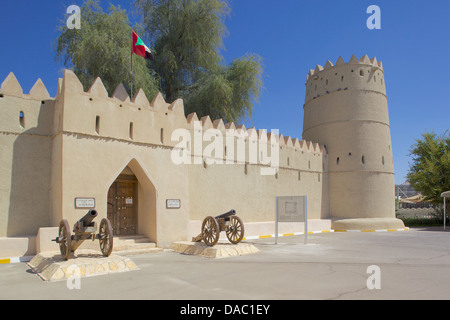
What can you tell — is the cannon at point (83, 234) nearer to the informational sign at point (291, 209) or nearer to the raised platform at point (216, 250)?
the raised platform at point (216, 250)

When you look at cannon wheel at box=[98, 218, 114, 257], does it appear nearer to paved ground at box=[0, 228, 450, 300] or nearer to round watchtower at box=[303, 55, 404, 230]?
paved ground at box=[0, 228, 450, 300]

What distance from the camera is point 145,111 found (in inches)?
496

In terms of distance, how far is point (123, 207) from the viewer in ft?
42.4

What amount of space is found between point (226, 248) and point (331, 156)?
1306 centimetres

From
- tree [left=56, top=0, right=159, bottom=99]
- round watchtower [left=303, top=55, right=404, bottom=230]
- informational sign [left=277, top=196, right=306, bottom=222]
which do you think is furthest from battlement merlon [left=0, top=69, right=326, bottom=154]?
round watchtower [left=303, top=55, right=404, bottom=230]

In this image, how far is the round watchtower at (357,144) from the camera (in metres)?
21.2

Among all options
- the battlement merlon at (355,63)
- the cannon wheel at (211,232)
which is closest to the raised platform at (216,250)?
the cannon wheel at (211,232)

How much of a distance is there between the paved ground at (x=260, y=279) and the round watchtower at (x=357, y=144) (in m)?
10.7

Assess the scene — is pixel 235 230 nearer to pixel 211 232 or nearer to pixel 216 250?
pixel 211 232

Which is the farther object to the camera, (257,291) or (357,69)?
(357,69)

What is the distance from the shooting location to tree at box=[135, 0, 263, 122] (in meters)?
22.5

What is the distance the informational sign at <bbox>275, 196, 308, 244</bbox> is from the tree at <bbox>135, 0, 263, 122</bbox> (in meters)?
9.62

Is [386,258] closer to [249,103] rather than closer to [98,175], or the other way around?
[98,175]

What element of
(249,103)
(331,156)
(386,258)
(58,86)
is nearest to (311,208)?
(331,156)
